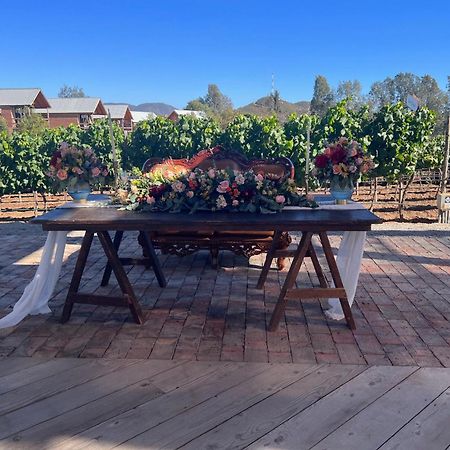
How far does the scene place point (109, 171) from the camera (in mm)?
3420

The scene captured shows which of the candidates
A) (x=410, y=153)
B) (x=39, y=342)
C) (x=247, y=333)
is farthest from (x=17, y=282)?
(x=410, y=153)

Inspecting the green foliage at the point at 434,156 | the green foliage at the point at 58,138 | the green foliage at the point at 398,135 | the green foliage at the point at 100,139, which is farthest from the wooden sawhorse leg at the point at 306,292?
the green foliage at the point at 434,156

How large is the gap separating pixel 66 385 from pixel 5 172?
1024cm

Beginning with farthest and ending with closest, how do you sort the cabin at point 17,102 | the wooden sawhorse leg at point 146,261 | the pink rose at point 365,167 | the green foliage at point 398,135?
the cabin at point 17,102 → the green foliage at point 398,135 → the wooden sawhorse leg at point 146,261 → the pink rose at point 365,167

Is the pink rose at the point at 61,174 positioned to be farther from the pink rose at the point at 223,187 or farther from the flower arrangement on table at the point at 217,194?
the pink rose at the point at 223,187

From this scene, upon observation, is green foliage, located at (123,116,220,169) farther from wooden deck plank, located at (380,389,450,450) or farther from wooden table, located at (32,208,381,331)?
wooden deck plank, located at (380,389,450,450)

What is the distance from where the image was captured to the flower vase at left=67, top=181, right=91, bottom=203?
3305 millimetres

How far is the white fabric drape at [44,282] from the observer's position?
120 inches

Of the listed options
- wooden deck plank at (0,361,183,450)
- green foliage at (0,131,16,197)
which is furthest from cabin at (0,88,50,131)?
wooden deck plank at (0,361,183,450)

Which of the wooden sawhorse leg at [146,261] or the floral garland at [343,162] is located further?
the wooden sawhorse leg at [146,261]

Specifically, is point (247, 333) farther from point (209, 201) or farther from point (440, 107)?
point (440, 107)

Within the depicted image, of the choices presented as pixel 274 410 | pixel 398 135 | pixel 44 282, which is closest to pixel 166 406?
pixel 274 410

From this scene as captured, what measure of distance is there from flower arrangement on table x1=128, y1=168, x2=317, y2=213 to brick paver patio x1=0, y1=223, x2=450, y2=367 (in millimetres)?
832

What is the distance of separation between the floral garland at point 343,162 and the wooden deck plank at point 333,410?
4.34 feet
